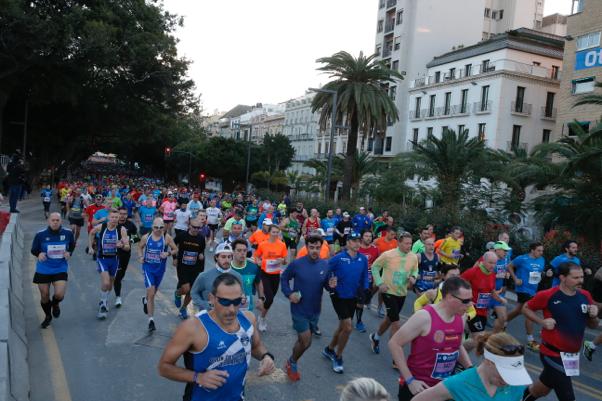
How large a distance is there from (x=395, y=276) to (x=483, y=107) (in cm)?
3660

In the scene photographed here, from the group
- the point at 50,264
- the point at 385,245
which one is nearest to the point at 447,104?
the point at 385,245

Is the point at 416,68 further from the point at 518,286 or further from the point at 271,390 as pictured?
the point at 271,390

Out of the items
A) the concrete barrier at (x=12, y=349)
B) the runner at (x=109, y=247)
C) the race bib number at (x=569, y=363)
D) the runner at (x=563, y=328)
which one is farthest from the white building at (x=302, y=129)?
the race bib number at (x=569, y=363)

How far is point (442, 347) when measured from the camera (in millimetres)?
4199

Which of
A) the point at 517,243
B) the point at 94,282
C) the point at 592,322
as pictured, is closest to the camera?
the point at 592,322

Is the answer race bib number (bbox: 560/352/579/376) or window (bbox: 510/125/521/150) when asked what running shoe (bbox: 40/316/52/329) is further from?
window (bbox: 510/125/521/150)

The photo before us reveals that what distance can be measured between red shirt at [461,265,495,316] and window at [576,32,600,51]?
29035mm

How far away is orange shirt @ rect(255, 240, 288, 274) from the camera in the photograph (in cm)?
871

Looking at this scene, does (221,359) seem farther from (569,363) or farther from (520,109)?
(520,109)

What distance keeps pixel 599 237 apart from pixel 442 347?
12778 mm

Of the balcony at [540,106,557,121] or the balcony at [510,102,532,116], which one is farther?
the balcony at [540,106,557,121]

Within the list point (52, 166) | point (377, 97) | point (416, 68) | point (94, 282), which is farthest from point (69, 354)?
point (416, 68)

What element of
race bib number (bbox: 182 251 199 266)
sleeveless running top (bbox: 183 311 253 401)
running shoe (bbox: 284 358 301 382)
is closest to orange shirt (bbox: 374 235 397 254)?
race bib number (bbox: 182 251 199 266)

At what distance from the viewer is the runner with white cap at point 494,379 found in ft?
9.95
